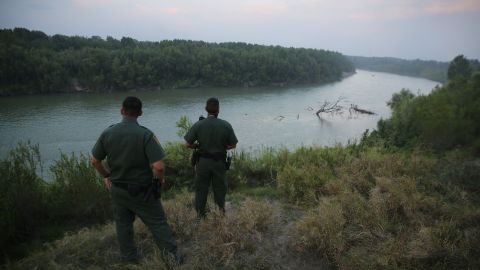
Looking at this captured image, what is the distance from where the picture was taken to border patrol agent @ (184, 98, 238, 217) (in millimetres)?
4883

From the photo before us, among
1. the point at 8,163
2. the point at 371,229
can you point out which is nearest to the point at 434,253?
the point at 371,229

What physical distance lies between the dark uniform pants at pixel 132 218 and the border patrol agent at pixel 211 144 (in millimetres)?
1136

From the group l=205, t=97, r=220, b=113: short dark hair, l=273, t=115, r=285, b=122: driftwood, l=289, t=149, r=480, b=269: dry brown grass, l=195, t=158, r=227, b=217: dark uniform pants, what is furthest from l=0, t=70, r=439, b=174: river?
l=205, t=97, r=220, b=113: short dark hair

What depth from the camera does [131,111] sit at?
376 centimetres

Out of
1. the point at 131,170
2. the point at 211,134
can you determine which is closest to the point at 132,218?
the point at 131,170

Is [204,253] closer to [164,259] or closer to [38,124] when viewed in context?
[164,259]

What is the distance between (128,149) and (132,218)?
924 mm

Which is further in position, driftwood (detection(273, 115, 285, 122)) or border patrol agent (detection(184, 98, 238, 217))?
driftwood (detection(273, 115, 285, 122))

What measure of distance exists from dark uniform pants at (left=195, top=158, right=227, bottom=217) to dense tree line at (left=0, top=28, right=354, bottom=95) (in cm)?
4718

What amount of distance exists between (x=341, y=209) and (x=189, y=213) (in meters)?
2.41

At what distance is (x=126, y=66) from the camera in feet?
180

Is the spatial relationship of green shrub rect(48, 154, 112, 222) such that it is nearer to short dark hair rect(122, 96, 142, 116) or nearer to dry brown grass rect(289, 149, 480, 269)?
short dark hair rect(122, 96, 142, 116)

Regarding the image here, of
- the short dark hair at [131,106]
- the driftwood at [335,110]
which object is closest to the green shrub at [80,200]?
the short dark hair at [131,106]

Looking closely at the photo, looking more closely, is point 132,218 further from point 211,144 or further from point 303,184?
point 303,184
